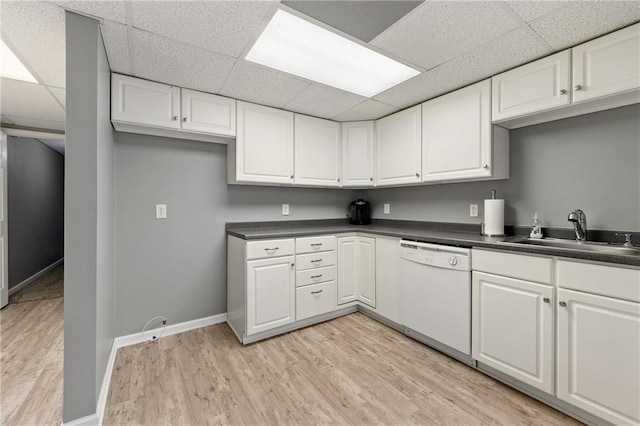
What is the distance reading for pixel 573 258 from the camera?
1.48 m

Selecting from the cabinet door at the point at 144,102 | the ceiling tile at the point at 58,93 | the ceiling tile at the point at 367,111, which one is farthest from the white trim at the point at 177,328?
the ceiling tile at the point at 367,111

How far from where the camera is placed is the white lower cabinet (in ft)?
9.19

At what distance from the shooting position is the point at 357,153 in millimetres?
3217

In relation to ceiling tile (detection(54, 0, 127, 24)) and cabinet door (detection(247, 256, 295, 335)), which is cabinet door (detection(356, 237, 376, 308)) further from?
ceiling tile (detection(54, 0, 127, 24))

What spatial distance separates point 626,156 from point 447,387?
1847mm

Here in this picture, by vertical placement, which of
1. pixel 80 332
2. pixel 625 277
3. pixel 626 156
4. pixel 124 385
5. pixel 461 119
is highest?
pixel 461 119

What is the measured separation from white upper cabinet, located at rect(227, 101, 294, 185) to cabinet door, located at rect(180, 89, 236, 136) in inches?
3.3

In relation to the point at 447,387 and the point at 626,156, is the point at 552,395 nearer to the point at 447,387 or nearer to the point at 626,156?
the point at 447,387

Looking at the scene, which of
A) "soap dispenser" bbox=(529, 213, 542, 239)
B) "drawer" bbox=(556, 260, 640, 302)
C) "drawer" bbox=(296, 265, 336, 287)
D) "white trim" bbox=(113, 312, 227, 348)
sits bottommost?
"white trim" bbox=(113, 312, 227, 348)

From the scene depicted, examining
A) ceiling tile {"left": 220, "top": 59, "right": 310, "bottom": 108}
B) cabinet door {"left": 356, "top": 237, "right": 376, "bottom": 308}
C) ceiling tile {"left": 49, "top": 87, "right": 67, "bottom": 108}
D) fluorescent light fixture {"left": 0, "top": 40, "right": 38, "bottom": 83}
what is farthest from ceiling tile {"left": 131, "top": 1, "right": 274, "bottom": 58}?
cabinet door {"left": 356, "top": 237, "right": 376, "bottom": 308}

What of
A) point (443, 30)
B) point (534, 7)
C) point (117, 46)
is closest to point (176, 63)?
point (117, 46)

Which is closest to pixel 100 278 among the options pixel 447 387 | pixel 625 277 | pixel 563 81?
pixel 447 387

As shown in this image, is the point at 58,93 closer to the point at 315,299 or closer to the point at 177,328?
the point at 177,328

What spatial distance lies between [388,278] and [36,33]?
3.00 m
